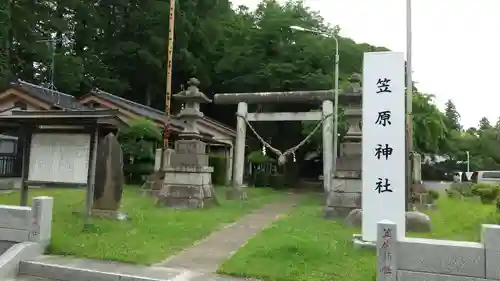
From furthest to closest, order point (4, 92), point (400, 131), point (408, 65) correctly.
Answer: point (4, 92)
point (408, 65)
point (400, 131)

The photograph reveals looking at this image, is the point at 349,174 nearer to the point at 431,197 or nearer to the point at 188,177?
the point at 188,177

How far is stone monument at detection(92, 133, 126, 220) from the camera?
1123 cm

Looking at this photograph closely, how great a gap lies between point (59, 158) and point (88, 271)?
388 centimetres

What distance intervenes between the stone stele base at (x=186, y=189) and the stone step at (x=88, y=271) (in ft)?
20.9

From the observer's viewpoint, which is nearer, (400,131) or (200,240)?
(400,131)

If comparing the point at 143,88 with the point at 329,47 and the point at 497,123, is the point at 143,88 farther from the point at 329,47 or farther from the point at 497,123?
the point at 497,123

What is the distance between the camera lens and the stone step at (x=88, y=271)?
7.18 meters

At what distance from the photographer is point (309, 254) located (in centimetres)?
805

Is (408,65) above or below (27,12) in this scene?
below

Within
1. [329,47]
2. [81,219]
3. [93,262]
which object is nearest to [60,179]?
[81,219]

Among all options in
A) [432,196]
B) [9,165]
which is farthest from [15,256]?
[432,196]

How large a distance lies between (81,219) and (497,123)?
54.4m

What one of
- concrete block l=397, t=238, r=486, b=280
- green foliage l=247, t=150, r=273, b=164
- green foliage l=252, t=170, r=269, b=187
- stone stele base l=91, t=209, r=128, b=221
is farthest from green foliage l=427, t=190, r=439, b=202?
green foliage l=247, t=150, r=273, b=164

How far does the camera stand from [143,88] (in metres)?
36.6
